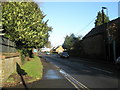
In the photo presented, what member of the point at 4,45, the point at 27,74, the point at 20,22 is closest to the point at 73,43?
the point at 20,22

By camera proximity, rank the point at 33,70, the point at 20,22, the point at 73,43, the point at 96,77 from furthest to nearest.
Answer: the point at 73,43 < the point at 20,22 < the point at 33,70 < the point at 96,77

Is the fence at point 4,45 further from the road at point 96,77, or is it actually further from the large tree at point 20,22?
the road at point 96,77

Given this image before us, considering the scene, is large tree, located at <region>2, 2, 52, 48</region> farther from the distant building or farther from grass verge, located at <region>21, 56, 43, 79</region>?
the distant building

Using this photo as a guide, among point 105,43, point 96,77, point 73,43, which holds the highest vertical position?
point 73,43

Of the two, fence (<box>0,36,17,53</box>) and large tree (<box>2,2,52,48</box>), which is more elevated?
large tree (<box>2,2,52,48</box>)

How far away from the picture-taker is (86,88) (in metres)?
9.32

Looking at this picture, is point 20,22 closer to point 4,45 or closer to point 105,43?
point 4,45

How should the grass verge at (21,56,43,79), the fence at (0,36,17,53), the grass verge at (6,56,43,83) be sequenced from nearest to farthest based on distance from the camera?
the fence at (0,36,17,53) → the grass verge at (6,56,43,83) → the grass verge at (21,56,43,79)

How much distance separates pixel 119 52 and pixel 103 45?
6.89 m

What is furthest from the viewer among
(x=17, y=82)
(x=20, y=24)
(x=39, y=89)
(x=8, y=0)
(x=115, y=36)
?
(x=115, y=36)

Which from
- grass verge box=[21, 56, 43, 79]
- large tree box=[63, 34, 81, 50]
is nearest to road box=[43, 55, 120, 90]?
grass verge box=[21, 56, 43, 79]

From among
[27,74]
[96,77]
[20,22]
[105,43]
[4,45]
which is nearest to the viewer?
[4,45]

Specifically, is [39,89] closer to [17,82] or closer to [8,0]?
[17,82]

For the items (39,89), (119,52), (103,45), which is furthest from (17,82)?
(103,45)
